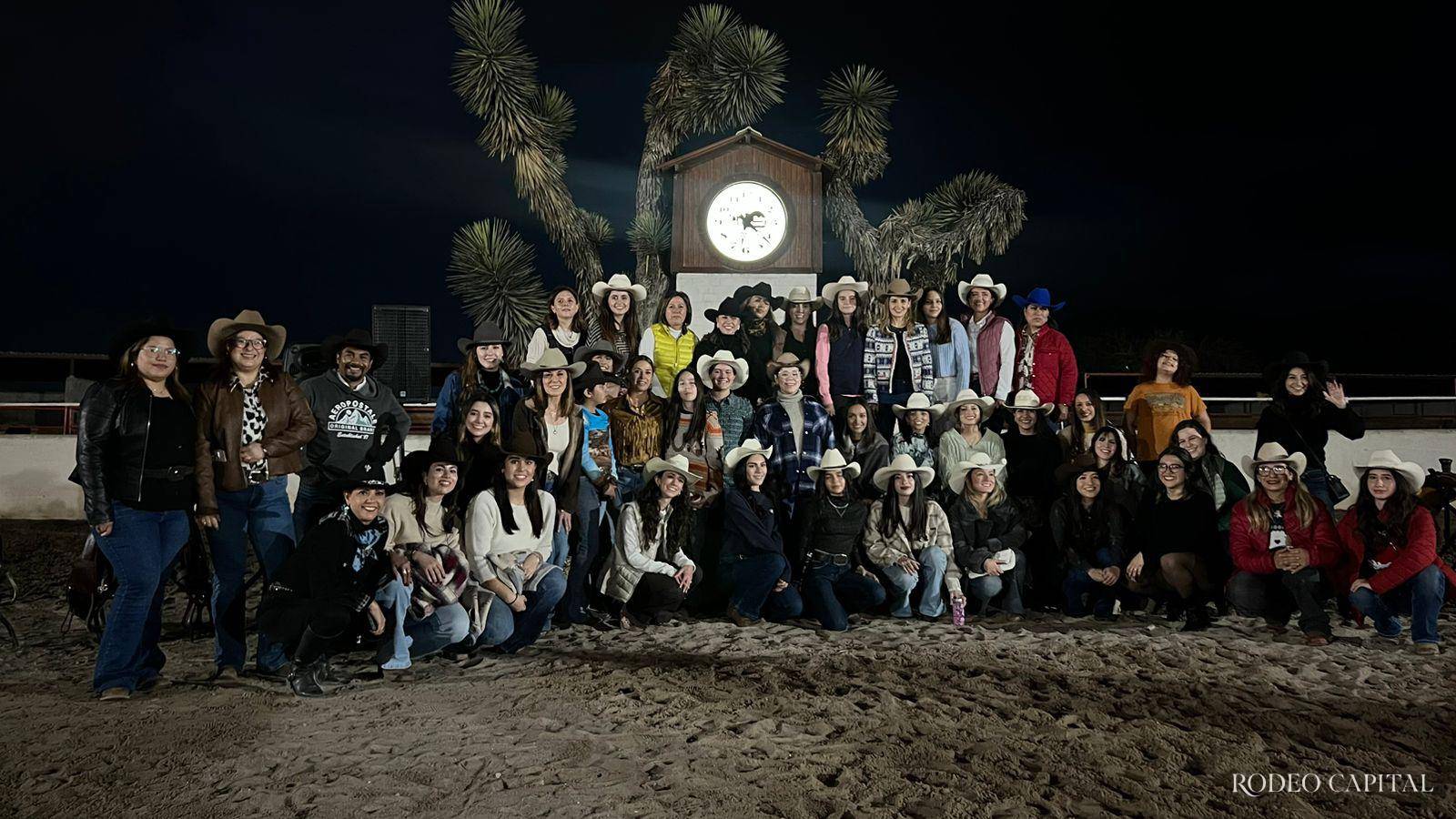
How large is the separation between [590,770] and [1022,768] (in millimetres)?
1415

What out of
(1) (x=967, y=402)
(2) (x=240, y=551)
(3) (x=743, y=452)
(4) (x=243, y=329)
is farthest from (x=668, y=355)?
(2) (x=240, y=551)

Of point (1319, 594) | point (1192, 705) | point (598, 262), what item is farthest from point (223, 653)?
point (598, 262)

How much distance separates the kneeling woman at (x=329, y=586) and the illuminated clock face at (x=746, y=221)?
6476 mm

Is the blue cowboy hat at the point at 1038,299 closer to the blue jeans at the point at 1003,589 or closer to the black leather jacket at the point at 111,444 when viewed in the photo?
the blue jeans at the point at 1003,589

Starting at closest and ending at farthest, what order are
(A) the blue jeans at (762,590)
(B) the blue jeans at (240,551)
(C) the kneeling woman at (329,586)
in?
(C) the kneeling woman at (329,586), (B) the blue jeans at (240,551), (A) the blue jeans at (762,590)

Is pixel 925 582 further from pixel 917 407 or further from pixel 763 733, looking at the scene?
pixel 763 733

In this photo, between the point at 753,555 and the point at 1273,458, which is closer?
the point at 1273,458

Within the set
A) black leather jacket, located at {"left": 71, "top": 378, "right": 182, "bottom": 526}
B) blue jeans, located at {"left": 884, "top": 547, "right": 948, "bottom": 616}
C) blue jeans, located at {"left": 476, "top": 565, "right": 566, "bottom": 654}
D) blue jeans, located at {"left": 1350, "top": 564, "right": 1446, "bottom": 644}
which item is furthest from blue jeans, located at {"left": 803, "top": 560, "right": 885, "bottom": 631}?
black leather jacket, located at {"left": 71, "top": 378, "right": 182, "bottom": 526}

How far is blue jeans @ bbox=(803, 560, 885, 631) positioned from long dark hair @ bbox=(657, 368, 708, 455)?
3.32 ft

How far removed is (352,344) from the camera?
4754 mm

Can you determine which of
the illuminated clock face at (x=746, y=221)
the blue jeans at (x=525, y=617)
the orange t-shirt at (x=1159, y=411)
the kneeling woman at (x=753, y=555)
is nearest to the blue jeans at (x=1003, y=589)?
the kneeling woman at (x=753, y=555)

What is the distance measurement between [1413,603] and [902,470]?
263cm

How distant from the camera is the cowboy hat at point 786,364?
244 inches

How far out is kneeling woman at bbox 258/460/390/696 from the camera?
403 cm
